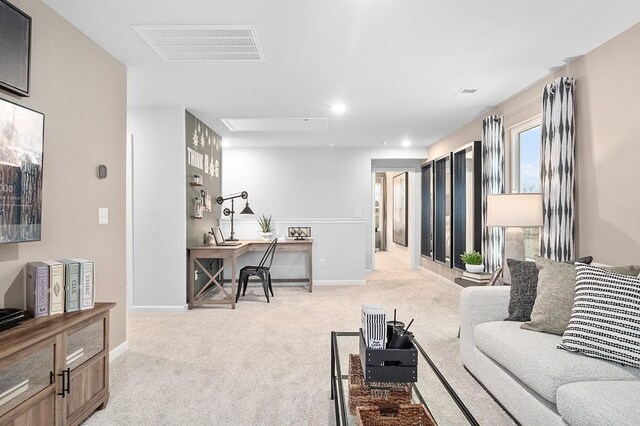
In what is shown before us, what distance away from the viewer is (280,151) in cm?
700

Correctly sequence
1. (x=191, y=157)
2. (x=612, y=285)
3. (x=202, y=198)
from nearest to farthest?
(x=612, y=285), (x=191, y=157), (x=202, y=198)

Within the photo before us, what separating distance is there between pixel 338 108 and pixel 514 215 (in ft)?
7.57

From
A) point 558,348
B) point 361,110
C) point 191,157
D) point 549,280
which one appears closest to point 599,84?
point 549,280

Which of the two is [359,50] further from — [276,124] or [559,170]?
[276,124]

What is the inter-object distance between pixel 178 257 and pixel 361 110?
111 inches

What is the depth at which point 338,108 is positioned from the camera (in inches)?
179

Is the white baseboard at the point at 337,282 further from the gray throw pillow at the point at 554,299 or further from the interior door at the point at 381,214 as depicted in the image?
the interior door at the point at 381,214

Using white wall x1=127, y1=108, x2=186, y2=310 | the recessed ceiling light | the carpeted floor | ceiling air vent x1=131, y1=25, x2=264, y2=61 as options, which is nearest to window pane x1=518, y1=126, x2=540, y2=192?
the carpeted floor

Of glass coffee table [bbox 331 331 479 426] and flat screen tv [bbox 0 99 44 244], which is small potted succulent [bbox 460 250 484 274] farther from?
flat screen tv [bbox 0 99 44 244]

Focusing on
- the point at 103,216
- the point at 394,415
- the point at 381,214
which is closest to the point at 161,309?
the point at 103,216

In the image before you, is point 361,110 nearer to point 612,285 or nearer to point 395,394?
point 612,285

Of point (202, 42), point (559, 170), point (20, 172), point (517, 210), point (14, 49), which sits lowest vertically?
point (517, 210)

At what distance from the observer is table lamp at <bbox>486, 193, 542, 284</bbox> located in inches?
128

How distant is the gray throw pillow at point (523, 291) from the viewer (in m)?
2.48
